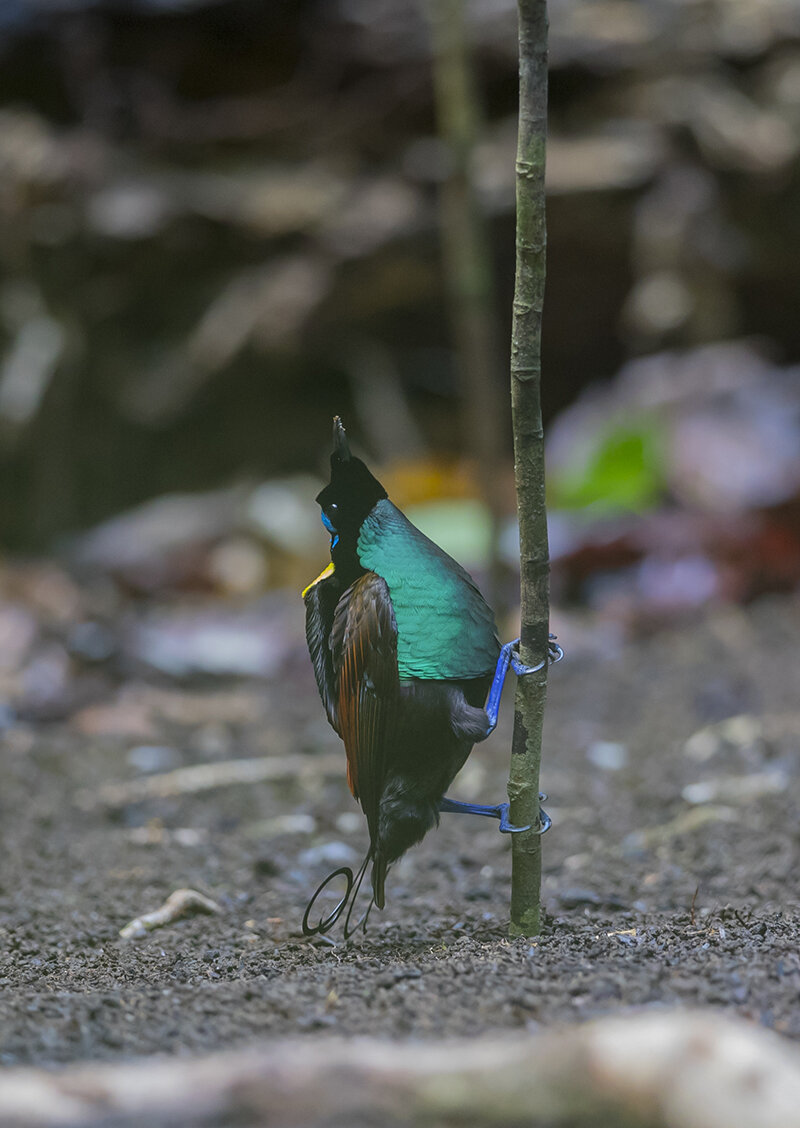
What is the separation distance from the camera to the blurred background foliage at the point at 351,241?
6.20 metres

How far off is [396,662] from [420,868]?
102cm

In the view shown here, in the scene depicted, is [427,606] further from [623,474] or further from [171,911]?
[623,474]

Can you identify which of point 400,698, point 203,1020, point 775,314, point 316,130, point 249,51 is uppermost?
point 249,51

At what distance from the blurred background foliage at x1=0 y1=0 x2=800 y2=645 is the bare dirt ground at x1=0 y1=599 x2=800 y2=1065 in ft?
5.56

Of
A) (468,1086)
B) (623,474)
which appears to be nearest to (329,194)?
(623,474)

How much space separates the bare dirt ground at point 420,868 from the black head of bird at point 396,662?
0.23m

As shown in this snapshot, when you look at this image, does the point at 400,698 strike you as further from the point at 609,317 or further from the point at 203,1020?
the point at 609,317

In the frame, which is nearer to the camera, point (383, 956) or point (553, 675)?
point (383, 956)

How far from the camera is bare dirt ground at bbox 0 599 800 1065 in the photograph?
127 cm

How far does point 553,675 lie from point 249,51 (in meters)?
4.70

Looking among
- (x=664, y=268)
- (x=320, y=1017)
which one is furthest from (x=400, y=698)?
(x=664, y=268)

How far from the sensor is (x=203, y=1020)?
4.15ft

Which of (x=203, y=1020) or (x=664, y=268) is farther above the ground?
(x=664, y=268)

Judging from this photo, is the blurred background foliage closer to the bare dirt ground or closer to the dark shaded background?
the dark shaded background
